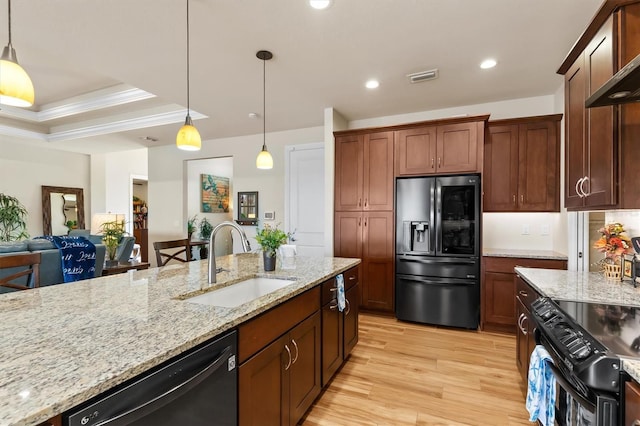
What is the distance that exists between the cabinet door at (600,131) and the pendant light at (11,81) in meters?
2.92

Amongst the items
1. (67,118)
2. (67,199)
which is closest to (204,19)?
(67,118)

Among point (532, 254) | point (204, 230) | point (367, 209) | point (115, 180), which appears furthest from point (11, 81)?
point (115, 180)

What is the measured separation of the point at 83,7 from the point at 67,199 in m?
6.45

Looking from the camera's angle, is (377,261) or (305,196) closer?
(377,261)

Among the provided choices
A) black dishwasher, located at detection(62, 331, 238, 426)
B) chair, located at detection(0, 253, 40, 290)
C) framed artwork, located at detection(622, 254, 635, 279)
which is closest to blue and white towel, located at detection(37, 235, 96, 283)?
chair, located at detection(0, 253, 40, 290)

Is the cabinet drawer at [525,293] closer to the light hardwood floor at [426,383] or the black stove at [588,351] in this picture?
the black stove at [588,351]

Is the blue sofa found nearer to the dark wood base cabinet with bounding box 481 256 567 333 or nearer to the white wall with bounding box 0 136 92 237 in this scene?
the white wall with bounding box 0 136 92 237

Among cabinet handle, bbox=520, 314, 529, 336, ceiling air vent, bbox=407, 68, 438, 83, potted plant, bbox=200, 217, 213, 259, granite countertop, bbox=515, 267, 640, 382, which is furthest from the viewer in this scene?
potted plant, bbox=200, 217, 213, 259

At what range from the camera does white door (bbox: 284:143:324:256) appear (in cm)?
479

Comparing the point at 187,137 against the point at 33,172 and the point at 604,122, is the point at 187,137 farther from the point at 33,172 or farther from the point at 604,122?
the point at 33,172

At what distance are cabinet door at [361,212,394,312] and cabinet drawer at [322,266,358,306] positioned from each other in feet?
3.77

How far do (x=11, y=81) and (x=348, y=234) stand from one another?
3.30m

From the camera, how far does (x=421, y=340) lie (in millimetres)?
3172

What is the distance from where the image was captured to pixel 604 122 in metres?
1.68
